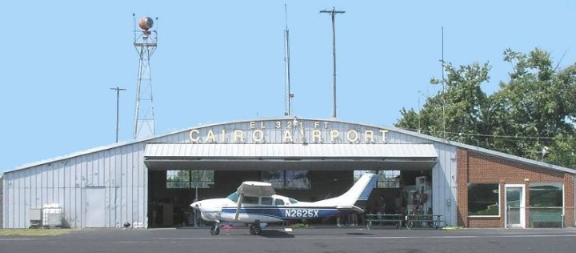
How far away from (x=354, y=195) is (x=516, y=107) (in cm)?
2387

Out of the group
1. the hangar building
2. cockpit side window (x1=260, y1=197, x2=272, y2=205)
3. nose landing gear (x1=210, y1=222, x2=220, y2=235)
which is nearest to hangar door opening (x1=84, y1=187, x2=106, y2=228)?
the hangar building

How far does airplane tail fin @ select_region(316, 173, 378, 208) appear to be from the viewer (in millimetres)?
36000

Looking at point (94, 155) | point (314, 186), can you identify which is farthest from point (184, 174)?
point (94, 155)

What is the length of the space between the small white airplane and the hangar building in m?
3.51

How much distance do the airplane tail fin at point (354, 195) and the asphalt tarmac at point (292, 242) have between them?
4.07ft

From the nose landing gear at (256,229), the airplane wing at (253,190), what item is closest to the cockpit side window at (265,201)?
the airplane wing at (253,190)

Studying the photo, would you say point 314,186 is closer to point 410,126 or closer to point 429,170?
point 429,170

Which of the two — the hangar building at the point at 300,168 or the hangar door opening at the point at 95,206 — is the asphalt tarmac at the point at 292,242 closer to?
the hangar door opening at the point at 95,206

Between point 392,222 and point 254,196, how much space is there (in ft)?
35.6

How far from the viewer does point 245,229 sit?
129ft

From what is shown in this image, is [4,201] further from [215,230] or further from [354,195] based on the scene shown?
[354,195]

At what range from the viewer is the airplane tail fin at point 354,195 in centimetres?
3600

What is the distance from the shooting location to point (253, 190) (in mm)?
34719

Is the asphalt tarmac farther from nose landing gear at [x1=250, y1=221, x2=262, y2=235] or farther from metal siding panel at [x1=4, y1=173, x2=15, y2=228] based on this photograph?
metal siding panel at [x1=4, y1=173, x2=15, y2=228]
